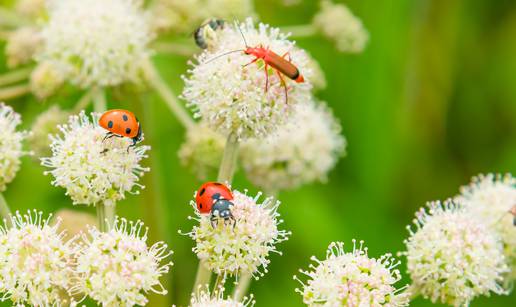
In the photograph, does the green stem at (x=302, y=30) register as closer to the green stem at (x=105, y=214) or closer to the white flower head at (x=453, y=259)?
the white flower head at (x=453, y=259)

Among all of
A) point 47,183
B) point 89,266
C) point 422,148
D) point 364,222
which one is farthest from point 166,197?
point 89,266

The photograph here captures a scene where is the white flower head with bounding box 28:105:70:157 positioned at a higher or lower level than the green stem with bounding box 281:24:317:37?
lower

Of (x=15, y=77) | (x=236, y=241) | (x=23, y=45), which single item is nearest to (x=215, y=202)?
(x=236, y=241)

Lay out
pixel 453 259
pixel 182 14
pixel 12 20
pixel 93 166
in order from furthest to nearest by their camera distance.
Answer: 1. pixel 12 20
2. pixel 182 14
3. pixel 453 259
4. pixel 93 166

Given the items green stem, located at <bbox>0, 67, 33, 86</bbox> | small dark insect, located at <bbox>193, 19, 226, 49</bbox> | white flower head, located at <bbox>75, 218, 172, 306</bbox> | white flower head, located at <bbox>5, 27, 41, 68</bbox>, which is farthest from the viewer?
green stem, located at <bbox>0, 67, 33, 86</bbox>

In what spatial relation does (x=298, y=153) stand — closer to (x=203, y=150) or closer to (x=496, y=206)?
(x=203, y=150)

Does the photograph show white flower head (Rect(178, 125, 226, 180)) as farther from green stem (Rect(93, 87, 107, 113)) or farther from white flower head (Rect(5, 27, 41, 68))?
white flower head (Rect(5, 27, 41, 68))

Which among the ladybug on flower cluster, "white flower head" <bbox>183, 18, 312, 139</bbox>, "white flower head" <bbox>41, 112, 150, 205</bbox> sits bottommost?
the ladybug on flower cluster

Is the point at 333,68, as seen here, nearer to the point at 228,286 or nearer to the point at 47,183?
the point at 228,286

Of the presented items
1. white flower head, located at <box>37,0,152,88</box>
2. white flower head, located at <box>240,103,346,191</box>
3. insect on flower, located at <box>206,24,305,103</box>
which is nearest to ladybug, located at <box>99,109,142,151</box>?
insect on flower, located at <box>206,24,305,103</box>
